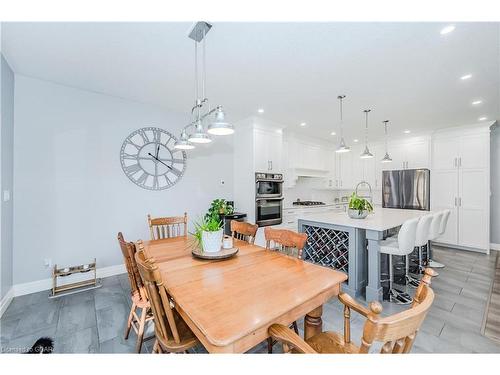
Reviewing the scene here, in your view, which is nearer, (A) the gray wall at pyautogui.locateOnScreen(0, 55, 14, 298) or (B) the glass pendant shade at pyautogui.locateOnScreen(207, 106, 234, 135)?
(B) the glass pendant shade at pyautogui.locateOnScreen(207, 106, 234, 135)

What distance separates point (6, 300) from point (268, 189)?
377cm

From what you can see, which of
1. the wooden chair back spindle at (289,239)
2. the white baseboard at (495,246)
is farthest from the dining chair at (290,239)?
the white baseboard at (495,246)

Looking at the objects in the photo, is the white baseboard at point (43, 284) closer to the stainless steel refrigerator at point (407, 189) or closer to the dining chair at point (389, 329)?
the dining chair at point (389, 329)

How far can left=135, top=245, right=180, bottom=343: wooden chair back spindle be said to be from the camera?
111 cm

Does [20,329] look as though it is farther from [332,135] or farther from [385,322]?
[332,135]

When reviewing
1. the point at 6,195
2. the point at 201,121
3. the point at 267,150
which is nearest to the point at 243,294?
the point at 201,121

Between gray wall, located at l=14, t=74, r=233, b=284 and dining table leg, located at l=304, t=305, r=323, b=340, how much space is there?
115 inches

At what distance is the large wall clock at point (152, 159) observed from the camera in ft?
11.1

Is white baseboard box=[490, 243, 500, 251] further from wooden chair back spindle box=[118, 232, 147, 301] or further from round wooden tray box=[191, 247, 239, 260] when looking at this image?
wooden chair back spindle box=[118, 232, 147, 301]

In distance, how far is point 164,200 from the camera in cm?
371

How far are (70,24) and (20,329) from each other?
2.66 m

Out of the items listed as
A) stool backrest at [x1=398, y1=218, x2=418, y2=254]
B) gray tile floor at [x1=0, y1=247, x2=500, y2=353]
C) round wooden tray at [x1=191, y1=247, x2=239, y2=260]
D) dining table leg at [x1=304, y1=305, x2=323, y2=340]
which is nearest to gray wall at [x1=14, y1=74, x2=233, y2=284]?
gray tile floor at [x1=0, y1=247, x2=500, y2=353]

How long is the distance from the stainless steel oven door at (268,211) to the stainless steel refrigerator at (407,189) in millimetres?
2823

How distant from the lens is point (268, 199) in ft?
14.4
